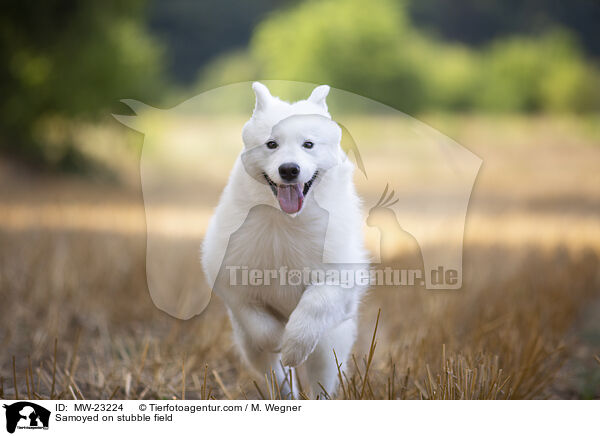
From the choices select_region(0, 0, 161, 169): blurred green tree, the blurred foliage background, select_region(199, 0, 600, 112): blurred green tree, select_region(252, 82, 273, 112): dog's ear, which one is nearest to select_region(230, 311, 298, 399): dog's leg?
select_region(252, 82, 273, 112): dog's ear

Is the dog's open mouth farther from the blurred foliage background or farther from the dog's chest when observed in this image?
the blurred foliage background

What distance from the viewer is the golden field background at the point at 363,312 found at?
163cm

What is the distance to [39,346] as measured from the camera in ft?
6.32

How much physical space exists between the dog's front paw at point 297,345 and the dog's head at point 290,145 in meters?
0.23

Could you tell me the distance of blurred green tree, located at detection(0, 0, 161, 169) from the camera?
3.58 m

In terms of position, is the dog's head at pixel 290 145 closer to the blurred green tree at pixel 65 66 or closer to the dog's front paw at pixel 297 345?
the dog's front paw at pixel 297 345

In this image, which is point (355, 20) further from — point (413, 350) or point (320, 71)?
point (413, 350)

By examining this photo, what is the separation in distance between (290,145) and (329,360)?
583mm

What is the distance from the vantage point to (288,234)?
1243 mm

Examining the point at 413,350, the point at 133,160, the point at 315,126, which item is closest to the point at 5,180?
the point at 133,160

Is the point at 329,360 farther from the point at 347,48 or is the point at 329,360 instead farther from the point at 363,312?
the point at 347,48
